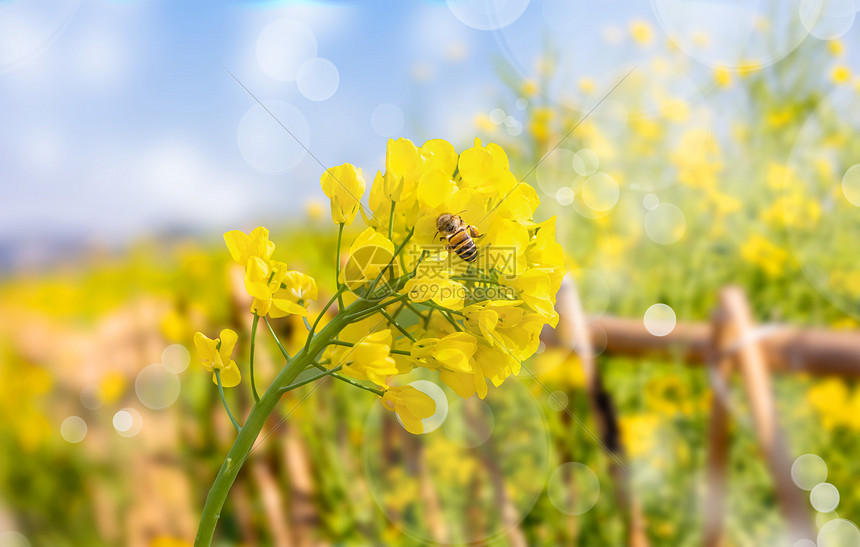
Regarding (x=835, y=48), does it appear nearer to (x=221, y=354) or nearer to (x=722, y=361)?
(x=722, y=361)

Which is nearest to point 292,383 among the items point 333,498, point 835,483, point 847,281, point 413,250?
point 413,250

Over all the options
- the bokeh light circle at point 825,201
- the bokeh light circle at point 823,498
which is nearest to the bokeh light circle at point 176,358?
the bokeh light circle at point 823,498

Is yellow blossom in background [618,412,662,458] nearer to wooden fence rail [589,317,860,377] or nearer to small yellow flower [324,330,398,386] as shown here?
wooden fence rail [589,317,860,377]

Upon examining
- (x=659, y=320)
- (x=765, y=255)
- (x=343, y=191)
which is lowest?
(x=343, y=191)

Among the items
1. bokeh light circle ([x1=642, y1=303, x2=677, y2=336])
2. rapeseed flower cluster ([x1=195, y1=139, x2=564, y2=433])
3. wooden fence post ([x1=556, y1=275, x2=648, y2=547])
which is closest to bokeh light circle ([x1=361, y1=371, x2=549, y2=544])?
wooden fence post ([x1=556, y1=275, x2=648, y2=547])

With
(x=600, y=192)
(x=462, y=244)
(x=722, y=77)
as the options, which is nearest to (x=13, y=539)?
(x=462, y=244)
